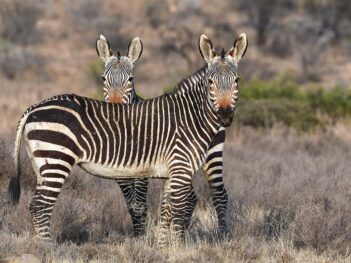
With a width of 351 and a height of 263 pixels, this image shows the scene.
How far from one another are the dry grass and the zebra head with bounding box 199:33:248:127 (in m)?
1.39

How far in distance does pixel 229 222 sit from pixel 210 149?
3.16ft

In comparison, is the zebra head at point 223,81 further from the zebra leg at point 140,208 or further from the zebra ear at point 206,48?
the zebra leg at point 140,208

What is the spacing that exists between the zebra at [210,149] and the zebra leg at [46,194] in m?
1.61

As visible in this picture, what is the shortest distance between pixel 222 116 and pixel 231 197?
324 centimetres

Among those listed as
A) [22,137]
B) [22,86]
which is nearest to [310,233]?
[22,137]

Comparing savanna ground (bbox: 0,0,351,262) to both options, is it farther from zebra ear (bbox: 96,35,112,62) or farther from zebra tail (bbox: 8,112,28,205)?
zebra ear (bbox: 96,35,112,62)

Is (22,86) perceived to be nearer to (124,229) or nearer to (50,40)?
(50,40)

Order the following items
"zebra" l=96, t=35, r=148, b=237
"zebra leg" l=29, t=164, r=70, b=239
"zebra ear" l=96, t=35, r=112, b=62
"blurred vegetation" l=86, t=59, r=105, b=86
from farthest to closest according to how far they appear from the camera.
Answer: "blurred vegetation" l=86, t=59, r=105, b=86, "zebra ear" l=96, t=35, r=112, b=62, "zebra" l=96, t=35, r=148, b=237, "zebra leg" l=29, t=164, r=70, b=239

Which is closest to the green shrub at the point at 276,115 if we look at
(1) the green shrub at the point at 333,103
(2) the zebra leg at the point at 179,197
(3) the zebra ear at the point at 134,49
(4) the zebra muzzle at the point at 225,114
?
(1) the green shrub at the point at 333,103

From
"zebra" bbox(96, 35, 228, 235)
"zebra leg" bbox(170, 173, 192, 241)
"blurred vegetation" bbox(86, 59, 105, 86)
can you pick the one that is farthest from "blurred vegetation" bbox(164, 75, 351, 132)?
"zebra leg" bbox(170, 173, 192, 241)

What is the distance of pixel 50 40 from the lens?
4194cm

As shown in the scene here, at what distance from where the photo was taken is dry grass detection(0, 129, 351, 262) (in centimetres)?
764

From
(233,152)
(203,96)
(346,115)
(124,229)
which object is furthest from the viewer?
(346,115)

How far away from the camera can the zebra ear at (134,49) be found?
34.0ft
